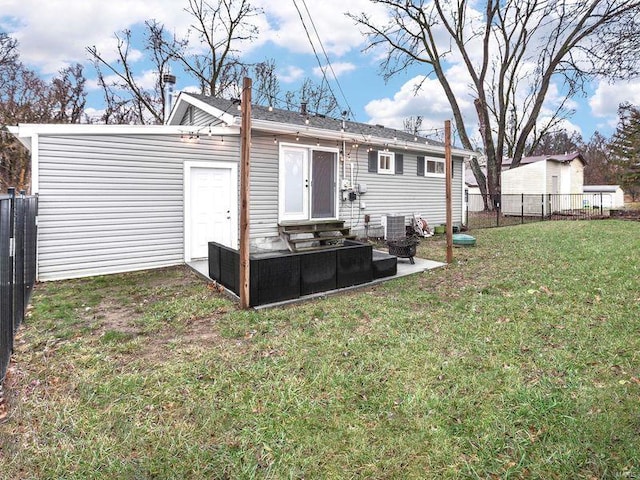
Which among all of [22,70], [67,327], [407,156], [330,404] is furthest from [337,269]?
[22,70]

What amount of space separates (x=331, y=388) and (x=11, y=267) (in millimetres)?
3151

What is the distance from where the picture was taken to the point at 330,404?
2590 mm

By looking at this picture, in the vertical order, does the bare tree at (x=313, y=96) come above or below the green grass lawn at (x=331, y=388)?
above

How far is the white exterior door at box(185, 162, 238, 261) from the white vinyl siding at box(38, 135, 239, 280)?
0.54 ft

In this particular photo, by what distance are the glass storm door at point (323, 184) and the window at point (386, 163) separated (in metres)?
1.78

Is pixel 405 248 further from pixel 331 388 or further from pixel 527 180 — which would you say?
pixel 527 180

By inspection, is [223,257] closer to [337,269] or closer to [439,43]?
[337,269]

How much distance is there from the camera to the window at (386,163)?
34.7 ft

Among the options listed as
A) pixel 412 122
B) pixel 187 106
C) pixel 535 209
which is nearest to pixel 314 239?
pixel 187 106

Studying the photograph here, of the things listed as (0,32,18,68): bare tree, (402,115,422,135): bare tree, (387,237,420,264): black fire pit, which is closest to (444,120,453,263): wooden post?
(387,237,420,264): black fire pit

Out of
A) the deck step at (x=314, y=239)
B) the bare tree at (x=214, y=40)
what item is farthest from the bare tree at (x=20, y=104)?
the deck step at (x=314, y=239)

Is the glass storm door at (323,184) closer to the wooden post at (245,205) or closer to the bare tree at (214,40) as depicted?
the wooden post at (245,205)

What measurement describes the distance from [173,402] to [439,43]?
2225cm

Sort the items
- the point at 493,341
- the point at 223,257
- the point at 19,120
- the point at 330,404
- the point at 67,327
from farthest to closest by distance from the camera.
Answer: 1. the point at 19,120
2. the point at 223,257
3. the point at 67,327
4. the point at 493,341
5. the point at 330,404
